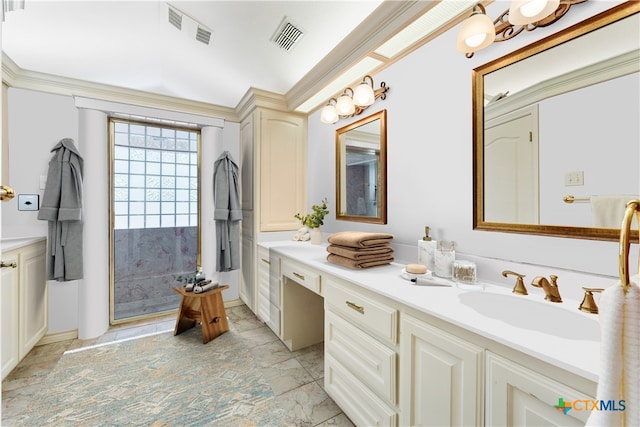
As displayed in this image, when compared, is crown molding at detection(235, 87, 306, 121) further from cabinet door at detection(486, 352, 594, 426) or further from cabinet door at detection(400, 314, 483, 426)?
cabinet door at detection(486, 352, 594, 426)

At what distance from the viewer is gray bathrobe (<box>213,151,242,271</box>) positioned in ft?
9.46

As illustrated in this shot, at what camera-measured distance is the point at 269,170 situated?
278 centimetres

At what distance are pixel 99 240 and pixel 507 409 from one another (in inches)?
124

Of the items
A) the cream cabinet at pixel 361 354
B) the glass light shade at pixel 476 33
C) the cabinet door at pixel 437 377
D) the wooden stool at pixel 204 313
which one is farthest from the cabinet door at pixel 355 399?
the glass light shade at pixel 476 33

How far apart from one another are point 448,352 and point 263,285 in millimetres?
1948

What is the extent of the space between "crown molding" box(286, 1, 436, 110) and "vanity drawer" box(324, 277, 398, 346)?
58.0 inches

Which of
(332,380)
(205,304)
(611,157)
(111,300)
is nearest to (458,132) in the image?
(611,157)

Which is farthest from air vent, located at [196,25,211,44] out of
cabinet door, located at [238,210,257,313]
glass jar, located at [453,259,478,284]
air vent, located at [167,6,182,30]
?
glass jar, located at [453,259,478,284]

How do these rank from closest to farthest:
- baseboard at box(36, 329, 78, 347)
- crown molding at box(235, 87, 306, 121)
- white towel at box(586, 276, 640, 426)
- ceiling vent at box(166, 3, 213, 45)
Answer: white towel at box(586, 276, 640, 426)
ceiling vent at box(166, 3, 213, 45)
baseboard at box(36, 329, 78, 347)
crown molding at box(235, 87, 306, 121)

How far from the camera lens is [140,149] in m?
2.87

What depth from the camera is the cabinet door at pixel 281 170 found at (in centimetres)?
276

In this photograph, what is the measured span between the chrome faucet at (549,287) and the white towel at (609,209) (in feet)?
0.88

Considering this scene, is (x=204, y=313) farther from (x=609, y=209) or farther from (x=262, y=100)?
(x=609, y=209)

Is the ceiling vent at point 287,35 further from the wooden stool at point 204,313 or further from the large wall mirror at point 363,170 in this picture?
the wooden stool at point 204,313
